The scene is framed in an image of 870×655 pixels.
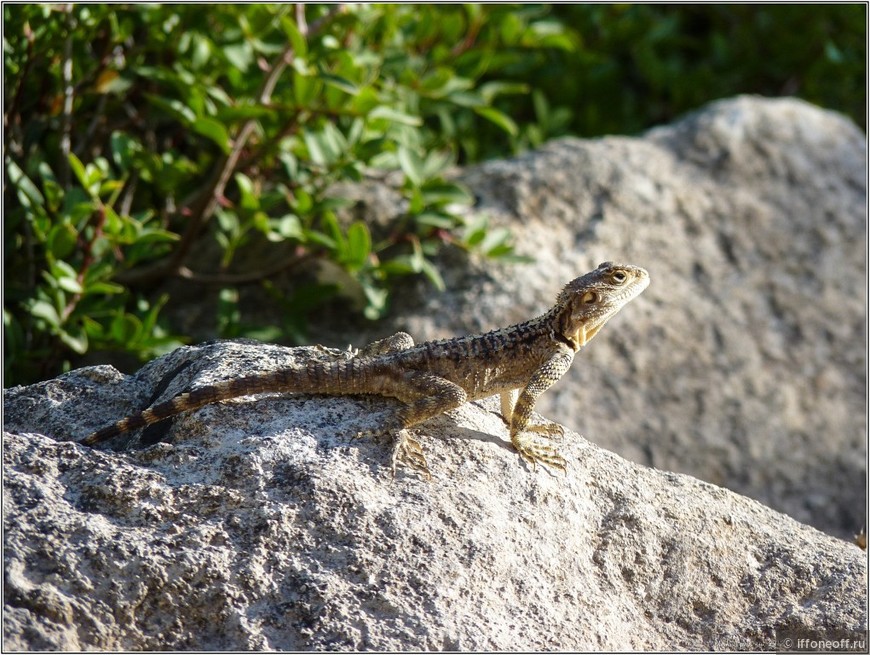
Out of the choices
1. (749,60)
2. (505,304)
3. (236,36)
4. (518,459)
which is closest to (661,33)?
(749,60)

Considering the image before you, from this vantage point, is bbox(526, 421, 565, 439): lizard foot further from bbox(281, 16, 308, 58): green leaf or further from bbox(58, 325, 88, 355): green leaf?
bbox(281, 16, 308, 58): green leaf

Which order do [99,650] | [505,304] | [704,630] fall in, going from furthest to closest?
[505,304] → [704,630] → [99,650]

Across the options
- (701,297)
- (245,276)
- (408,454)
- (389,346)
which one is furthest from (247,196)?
(701,297)

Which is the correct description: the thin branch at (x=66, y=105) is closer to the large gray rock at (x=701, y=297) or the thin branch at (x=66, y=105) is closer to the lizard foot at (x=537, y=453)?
the large gray rock at (x=701, y=297)

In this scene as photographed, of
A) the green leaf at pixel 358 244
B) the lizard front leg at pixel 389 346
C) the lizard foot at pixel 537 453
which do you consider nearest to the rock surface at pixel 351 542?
the lizard foot at pixel 537 453

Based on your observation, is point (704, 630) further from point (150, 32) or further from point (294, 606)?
point (150, 32)

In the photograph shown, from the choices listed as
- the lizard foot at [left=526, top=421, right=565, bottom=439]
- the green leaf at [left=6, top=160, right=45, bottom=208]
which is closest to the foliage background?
the green leaf at [left=6, top=160, right=45, bottom=208]

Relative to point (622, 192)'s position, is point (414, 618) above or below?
above
